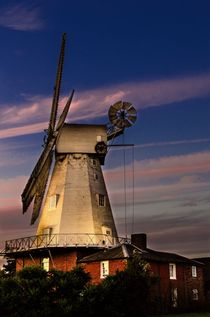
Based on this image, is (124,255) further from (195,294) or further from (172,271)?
(195,294)

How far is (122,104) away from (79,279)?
81.1ft

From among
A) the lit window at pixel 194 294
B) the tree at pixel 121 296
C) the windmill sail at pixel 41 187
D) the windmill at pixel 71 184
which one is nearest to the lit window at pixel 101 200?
the windmill at pixel 71 184

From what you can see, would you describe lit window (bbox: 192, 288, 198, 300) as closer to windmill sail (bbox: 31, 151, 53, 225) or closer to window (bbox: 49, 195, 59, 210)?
window (bbox: 49, 195, 59, 210)

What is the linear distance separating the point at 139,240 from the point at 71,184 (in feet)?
27.6

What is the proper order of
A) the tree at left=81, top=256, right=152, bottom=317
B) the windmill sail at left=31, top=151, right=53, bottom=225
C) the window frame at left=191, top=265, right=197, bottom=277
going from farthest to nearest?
the window frame at left=191, top=265, right=197, bottom=277 → the windmill sail at left=31, top=151, right=53, bottom=225 → the tree at left=81, top=256, right=152, bottom=317

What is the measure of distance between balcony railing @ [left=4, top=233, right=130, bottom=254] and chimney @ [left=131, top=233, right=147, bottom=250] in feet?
7.55

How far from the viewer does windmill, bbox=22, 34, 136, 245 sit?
1921 inches

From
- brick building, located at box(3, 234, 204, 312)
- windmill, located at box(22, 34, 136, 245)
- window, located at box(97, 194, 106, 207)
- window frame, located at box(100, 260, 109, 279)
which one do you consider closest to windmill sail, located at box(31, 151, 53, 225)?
windmill, located at box(22, 34, 136, 245)

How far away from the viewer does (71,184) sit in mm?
50625

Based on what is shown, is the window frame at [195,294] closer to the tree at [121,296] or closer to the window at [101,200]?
the window at [101,200]

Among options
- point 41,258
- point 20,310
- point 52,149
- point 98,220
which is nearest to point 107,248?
point 98,220

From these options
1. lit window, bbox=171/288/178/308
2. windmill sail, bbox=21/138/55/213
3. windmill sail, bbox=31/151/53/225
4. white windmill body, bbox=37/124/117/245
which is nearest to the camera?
lit window, bbox=171/288/178/308

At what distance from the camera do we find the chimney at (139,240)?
50.8 meters

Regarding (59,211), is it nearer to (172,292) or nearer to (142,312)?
(172,292)
